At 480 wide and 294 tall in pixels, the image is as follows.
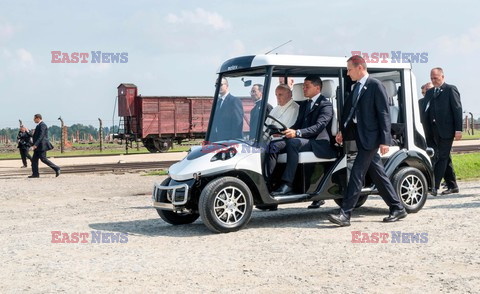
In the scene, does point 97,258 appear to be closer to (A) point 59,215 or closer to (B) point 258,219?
(B) point 258,219

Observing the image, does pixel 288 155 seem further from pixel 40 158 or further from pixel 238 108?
pixel 40 158

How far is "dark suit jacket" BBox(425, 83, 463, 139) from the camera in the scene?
456 inches

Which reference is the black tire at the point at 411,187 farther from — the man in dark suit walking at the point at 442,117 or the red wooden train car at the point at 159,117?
the red wooden train car at the point at 159,117

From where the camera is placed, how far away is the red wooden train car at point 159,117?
35938 millimetres

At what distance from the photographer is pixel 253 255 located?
6773 millimetres

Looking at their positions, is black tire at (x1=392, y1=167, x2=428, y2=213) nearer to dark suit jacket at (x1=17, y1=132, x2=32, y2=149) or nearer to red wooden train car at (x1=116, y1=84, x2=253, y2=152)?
dark suit jacket at (x1=17, y1=132, x2=32, y2=149)

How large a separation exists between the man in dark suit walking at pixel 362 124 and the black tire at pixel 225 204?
3.73 feet

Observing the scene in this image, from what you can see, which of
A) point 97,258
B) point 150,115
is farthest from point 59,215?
point 150,115

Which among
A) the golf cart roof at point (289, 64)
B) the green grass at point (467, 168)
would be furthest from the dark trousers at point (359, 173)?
the green grass at point (467, 168)

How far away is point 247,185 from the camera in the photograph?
8492 millimetres

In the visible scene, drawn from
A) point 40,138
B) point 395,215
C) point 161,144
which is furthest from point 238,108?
point 161,144

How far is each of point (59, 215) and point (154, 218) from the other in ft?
5.81

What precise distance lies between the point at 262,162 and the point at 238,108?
82cm
